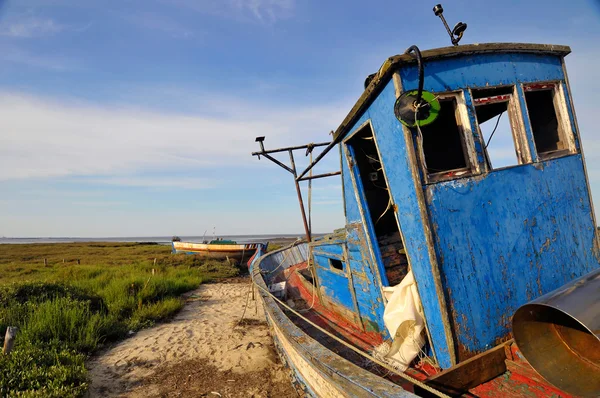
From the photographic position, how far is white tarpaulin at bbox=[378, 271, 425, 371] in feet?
9.70

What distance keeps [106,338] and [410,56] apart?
24.3 ft

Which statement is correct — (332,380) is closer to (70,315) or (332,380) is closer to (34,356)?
(34,356)

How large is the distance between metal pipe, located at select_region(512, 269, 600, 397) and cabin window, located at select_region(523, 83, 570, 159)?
6.05 ft

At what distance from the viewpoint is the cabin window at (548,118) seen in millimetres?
3278

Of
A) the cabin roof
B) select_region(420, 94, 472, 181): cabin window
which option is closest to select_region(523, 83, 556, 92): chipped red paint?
the cabin roof

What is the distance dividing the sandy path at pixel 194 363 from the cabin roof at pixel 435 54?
3851 millimetres

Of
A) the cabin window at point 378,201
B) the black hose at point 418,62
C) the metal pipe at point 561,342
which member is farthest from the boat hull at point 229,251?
the metal pipe at point 561,342

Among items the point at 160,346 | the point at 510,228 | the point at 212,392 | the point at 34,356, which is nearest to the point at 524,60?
the point at 510,228

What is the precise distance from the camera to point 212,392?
4438mm

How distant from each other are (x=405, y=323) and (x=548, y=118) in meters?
2.71

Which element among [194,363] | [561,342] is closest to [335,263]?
[194,363]

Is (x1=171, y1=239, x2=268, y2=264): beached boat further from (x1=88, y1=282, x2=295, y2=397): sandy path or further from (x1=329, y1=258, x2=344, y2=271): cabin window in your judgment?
(x1=329, y1=258, x2=344, y2=271): cabin window

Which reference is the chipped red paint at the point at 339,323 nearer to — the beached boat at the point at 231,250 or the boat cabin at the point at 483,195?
the boat cabin at the point at 483,195

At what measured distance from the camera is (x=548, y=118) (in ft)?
11.3
